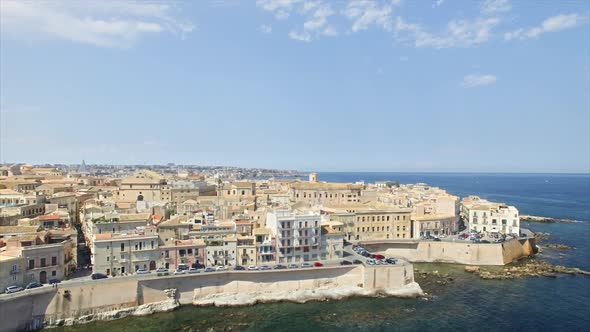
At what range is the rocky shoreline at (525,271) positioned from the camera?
58.6 meters

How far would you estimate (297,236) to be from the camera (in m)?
54.0

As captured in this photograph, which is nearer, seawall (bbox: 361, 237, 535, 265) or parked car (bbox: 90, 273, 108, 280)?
parked car (bbox: 90, 273, 108, 280)

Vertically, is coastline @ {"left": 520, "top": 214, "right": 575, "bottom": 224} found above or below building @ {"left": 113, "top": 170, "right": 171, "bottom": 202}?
below

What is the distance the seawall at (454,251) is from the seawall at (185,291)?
1561 cm

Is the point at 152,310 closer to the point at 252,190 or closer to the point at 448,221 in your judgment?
the point at 252,190

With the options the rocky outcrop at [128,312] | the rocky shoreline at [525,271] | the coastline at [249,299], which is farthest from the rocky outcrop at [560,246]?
the rocky outcrop at [128,312]

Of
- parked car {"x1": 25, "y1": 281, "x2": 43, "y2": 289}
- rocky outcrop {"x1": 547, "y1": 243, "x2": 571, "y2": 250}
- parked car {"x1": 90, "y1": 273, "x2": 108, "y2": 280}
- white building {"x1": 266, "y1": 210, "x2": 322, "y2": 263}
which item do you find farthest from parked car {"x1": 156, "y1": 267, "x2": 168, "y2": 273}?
rocky outcrop {"x1": 547, "y1": 243, "x2": 571, "y2": 250}

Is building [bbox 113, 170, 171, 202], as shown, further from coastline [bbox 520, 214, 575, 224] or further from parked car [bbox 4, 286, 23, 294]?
coastline [bbox 520, 214, 575, 224]

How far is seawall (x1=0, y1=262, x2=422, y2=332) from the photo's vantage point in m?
39.3

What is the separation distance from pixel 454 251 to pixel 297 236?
1254 inches

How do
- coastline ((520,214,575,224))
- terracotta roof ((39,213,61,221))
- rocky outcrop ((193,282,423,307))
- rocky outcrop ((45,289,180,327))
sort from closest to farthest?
1. rocky outcrop ((45,289,180,327))
2. rocky outcrop ((193,282,423,307))
3. terracotta roof ((39,213,61,221))
4. coastline ((520,214,575,224))

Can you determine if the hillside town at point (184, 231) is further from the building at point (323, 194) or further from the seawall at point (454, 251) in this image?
the building at point (323, 194)

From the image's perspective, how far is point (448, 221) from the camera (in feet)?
255

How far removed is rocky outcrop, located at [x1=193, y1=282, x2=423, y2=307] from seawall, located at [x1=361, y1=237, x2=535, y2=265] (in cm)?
1628
